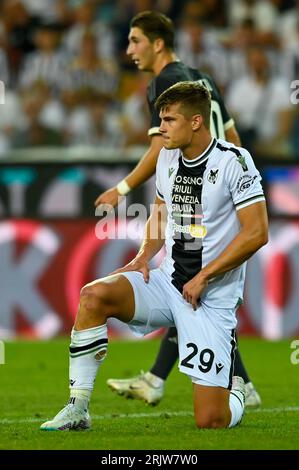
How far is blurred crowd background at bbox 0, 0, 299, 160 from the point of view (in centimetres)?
1245

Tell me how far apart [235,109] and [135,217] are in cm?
254

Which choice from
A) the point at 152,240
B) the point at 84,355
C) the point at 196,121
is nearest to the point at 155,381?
the point at 152,240

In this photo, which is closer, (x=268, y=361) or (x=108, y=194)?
(x=108, y=194)

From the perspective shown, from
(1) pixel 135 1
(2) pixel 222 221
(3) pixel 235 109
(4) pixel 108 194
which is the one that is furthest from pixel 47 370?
(1) pixel 135 1

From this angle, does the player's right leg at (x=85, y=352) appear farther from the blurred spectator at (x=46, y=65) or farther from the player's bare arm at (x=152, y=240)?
the blurred spectator at (x=46, y=65)

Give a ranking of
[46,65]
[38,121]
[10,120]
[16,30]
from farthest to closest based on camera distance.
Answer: [16,30] < [46,65] < [10,120] < [38,121]

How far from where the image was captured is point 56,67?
13570 mm

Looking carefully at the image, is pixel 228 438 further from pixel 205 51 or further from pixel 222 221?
pixel 205 51

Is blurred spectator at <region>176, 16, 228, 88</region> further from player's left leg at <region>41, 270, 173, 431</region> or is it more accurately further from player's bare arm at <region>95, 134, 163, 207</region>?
player's left leg at <region>41, 270, 173, 431</region>

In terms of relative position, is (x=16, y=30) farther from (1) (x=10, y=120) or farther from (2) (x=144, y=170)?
(2) (x=144, y=170)

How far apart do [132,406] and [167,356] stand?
398mm

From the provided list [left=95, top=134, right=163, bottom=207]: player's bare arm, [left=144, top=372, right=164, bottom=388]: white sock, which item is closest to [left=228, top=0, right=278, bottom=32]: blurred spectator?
[left=95, top=134, right=163, bottom=207]: player's bare arm

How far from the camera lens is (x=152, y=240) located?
21.4 ft

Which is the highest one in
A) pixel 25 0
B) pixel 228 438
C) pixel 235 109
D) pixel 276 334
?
pixel 25 0
